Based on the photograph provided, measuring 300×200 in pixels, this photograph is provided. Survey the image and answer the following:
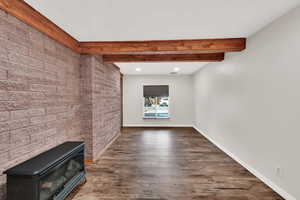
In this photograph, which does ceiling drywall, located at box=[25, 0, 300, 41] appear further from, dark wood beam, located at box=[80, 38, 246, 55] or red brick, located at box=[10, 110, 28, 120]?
red brick, located at box=[10, 110, 28, 120]

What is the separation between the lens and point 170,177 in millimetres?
2615

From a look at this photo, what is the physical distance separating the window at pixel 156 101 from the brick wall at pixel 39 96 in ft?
12.7

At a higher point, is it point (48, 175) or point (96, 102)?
point (96, 102)

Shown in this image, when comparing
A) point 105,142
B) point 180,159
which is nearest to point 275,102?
point 180,159

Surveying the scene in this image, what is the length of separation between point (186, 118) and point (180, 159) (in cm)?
394

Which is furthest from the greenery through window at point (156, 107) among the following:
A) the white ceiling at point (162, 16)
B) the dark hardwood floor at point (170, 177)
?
the white ceiling at point (162, 16)

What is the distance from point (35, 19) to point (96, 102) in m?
1.85

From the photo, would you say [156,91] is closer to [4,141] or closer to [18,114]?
[18,114]

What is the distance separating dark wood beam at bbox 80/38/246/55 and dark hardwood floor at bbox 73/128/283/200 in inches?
91.8

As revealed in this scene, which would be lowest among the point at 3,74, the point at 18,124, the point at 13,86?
the point at 18,124

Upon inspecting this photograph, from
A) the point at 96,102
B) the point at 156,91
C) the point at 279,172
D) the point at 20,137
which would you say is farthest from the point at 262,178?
the point at 156,91

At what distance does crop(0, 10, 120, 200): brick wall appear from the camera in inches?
64.1

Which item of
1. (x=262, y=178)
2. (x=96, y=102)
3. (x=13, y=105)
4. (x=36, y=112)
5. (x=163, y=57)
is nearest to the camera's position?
(x=13, y=105)

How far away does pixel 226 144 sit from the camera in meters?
3.73
